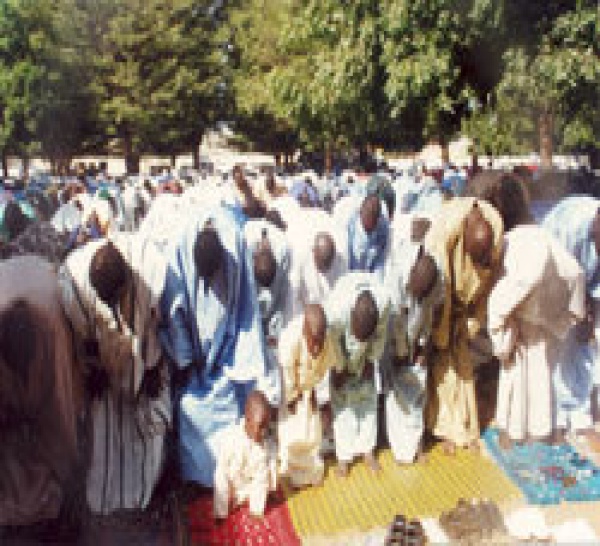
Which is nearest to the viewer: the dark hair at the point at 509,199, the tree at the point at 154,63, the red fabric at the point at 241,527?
the red fabric at the point at 241,527

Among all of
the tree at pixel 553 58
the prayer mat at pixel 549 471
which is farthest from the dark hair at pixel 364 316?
the tree at pixel 553 58

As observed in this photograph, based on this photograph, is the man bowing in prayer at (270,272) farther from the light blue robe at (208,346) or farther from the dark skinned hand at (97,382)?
the dark skinned hand at (97,382)

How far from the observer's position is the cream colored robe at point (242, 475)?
454cm

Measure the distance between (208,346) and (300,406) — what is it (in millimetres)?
699

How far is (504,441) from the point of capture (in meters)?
5.36

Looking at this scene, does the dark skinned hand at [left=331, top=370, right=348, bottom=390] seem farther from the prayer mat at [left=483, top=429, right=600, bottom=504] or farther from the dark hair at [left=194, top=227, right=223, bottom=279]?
the prayer mat at [left=483, top=429, right=600, bottom=504]

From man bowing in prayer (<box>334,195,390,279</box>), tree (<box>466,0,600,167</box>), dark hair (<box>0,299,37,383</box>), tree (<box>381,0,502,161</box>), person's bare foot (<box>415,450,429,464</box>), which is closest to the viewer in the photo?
dark hair (<box>0,299,37,383</box>)

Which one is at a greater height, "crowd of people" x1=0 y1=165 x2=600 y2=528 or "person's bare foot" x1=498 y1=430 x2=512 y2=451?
"crowd of people" x1=0 y1=165 x2=600 y2=528

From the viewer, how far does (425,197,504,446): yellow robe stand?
527 centimetres

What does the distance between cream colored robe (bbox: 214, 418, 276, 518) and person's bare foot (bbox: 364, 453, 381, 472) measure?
0.80 meters

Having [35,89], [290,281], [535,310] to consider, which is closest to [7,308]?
[290,281]

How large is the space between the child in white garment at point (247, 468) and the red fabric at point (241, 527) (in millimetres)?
54

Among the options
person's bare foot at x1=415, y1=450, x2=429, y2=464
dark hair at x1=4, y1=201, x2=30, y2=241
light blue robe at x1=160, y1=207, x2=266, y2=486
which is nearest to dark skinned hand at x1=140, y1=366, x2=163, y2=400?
light blue robe at x1=160, y1=207, x2=266, y2=486

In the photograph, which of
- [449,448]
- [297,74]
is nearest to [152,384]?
[449,448]
